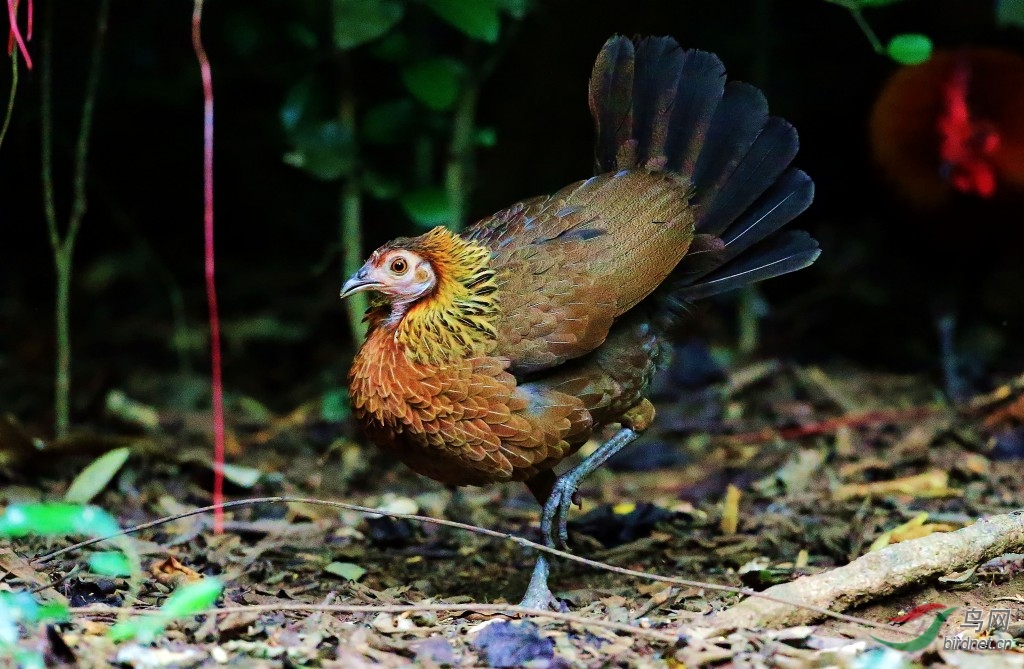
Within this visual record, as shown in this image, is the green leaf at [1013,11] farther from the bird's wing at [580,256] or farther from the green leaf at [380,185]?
the green leaf at [380,185]

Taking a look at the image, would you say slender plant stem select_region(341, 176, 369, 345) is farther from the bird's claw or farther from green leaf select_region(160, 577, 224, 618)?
green leaf select_region(160, 577, 224, 618)

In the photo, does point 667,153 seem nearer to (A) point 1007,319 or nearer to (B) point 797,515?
(B) point 797,515

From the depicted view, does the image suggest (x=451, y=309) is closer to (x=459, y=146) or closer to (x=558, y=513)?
(x=558, y=513)

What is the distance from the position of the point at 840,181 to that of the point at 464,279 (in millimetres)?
4313

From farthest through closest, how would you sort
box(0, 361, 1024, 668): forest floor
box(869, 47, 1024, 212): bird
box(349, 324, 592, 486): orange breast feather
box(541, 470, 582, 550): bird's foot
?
box(869, 47, 1024, 212): bird → box(541, 470, 582, 550): bird's foot → box(349, 324, 592, 486): orange breast feather → box(0, 361, 1024, 668): forest floor

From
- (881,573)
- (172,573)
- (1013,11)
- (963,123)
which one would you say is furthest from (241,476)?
(963,123)

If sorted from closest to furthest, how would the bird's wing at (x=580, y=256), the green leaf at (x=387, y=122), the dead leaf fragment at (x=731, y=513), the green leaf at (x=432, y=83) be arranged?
the bird's wing at (x=580, y=256), the dead leaf fragment at (x=731, y=513), the green leaf at (x=432, y=83), the green leaf at (x=387, y=122)

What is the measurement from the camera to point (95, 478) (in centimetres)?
422

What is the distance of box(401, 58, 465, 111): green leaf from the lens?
16.0 feet

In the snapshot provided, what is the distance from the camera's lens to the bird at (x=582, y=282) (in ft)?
11.1

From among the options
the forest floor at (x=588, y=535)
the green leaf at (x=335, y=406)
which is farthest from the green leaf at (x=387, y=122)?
the forest floor at (x=588, y=535)

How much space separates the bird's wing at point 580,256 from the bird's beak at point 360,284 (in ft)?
1.32

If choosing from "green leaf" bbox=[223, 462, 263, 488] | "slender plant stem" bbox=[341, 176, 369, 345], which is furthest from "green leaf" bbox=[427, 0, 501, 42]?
"green leaf" bbox=[223, 462, 263, 488]

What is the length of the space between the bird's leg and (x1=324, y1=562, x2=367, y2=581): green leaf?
0.59 meters
